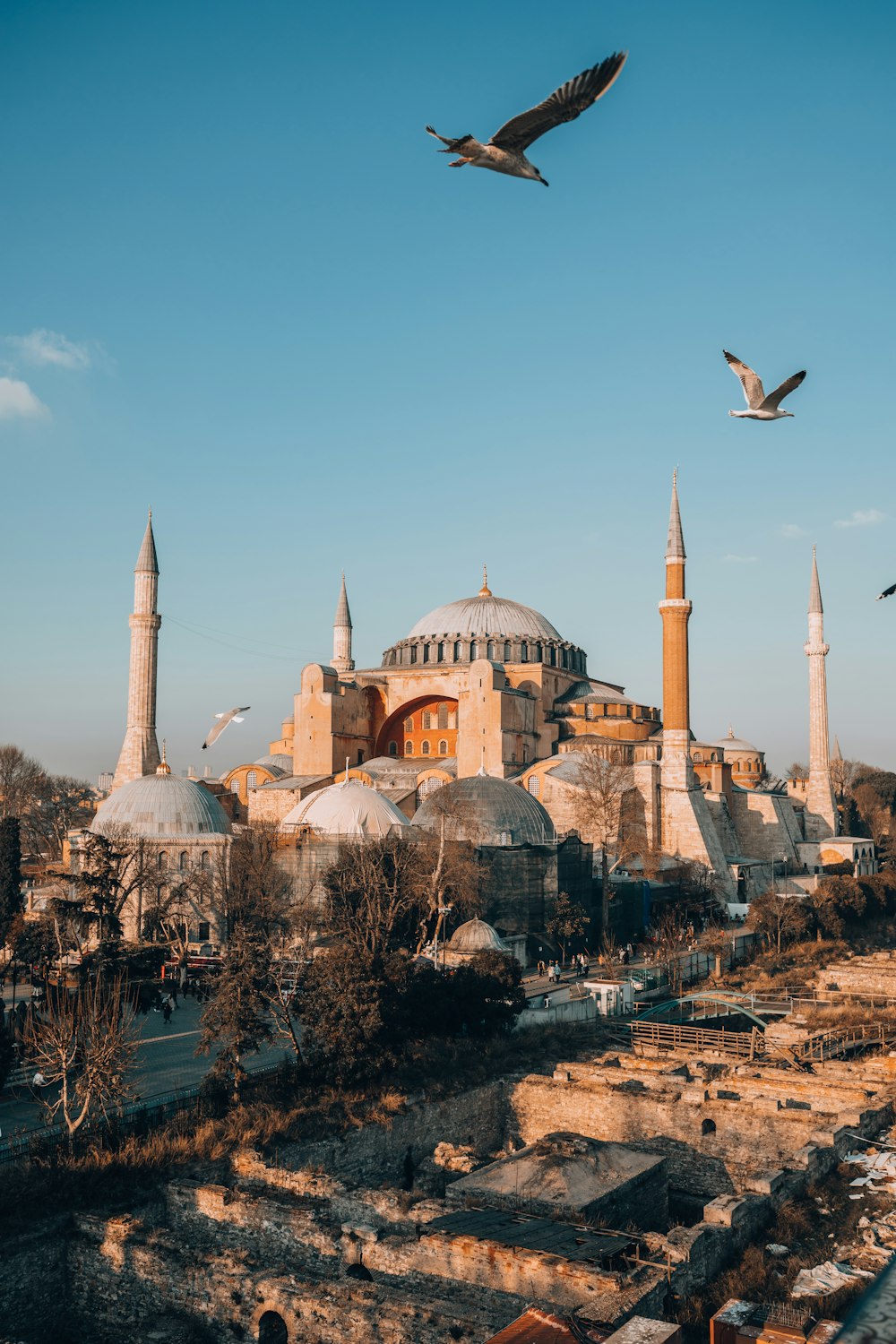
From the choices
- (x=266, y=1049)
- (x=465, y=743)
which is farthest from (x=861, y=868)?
(x=266, y=1049)

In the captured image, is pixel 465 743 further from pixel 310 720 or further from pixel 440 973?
pixel 440 973

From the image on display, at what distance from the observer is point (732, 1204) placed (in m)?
11.1

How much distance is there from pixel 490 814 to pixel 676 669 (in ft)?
32.4

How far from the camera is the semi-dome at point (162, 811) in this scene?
90.4ft

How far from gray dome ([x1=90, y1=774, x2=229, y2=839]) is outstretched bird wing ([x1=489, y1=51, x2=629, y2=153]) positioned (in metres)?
22.5

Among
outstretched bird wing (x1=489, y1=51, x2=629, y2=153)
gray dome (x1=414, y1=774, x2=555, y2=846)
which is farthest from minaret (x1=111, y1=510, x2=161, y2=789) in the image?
outstretched bird wing (x1=489, y1=51, x2=629, y2=153)

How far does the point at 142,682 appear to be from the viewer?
111 ft

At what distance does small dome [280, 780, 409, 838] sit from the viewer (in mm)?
27688

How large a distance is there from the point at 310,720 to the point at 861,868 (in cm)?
2021

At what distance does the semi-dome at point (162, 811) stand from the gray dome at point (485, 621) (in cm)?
1572

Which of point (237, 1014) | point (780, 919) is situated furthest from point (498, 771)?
point (237, 1014)

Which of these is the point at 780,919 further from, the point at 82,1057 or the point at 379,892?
the point at 82,1057

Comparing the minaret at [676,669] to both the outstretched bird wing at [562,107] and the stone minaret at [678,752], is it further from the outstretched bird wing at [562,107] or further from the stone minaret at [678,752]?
the outstretched bird wing at [562,107]

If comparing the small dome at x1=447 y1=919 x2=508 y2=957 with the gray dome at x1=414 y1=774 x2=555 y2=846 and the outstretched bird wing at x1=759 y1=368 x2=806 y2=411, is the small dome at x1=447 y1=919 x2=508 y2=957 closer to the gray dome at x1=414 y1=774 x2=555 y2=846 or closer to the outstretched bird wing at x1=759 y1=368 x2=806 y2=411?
the gray dome at x1=414 y1=774 x2=555 y2=846
